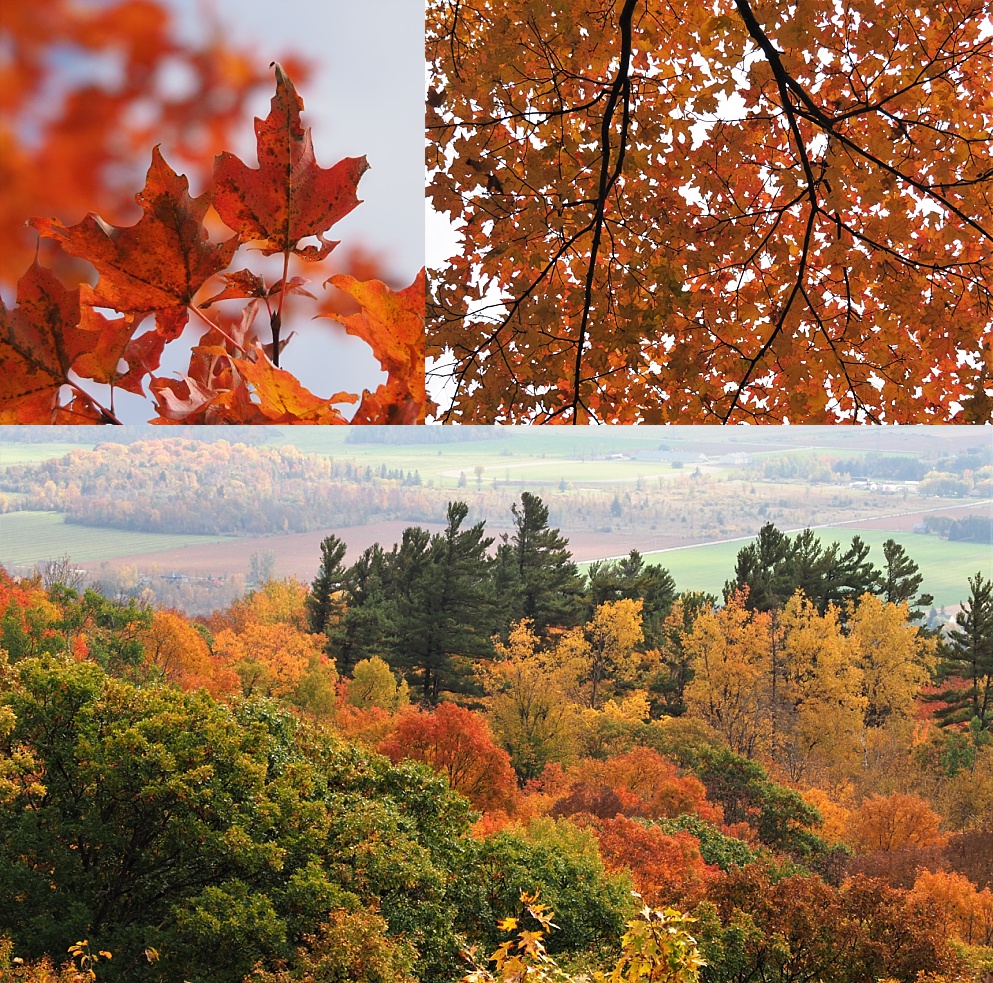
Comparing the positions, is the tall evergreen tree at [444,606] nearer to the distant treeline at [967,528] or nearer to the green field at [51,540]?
the green field at [51,540]

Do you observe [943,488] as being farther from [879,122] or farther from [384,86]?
[384,86]

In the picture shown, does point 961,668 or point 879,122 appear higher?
point 879,122

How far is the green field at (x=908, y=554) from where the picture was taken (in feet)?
14.1

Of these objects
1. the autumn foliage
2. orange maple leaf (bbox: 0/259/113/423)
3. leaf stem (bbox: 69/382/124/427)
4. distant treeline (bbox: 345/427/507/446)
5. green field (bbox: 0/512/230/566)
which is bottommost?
the autumn foliage

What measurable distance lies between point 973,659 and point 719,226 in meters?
2.30

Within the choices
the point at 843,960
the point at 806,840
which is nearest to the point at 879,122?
the point at 806,840

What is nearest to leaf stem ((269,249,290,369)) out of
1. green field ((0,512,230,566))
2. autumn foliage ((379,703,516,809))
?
autumn foliage ((379,703,516,809))

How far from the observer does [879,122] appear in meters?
3.98

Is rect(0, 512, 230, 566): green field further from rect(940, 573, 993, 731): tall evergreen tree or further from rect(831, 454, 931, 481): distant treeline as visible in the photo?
rect(940, 573, 993, 731): tall evergreen tree

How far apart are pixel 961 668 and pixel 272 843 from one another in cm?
314

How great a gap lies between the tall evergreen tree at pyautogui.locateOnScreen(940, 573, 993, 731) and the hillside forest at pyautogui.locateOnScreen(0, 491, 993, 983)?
0.04 ft

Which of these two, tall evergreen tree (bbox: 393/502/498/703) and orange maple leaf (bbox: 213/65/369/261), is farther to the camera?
tall evergreen tree (bbox: 393/502/498/703)

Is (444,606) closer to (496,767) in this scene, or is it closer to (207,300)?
(496,767)

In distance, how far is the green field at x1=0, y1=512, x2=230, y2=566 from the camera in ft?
13.8
